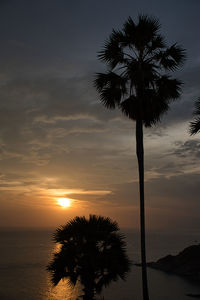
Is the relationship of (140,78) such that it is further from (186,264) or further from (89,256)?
(186,264)

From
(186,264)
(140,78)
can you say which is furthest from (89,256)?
(186,264)

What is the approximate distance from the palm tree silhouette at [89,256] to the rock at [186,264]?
83576mm

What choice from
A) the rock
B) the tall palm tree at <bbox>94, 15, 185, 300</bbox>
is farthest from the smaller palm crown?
the rock

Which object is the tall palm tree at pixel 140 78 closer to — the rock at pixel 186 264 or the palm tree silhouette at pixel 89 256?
the palm tree silhouette at pixel 89 256

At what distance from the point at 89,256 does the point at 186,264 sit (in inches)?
3590

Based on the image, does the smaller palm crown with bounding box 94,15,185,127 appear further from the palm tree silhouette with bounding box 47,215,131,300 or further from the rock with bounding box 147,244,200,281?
the rock with bounding box 147,244,200,281

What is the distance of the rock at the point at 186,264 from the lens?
8650cm

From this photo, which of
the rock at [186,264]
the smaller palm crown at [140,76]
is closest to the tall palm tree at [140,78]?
the smaller palm crown at [140,76]

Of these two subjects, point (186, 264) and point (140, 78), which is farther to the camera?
point (186, 264)

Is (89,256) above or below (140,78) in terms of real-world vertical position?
below

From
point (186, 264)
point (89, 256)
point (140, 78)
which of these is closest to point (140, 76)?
point (140, 78)

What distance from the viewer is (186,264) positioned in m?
92.0

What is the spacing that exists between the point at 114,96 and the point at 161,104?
2.33 m

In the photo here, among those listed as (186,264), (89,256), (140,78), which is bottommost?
(186,264)
